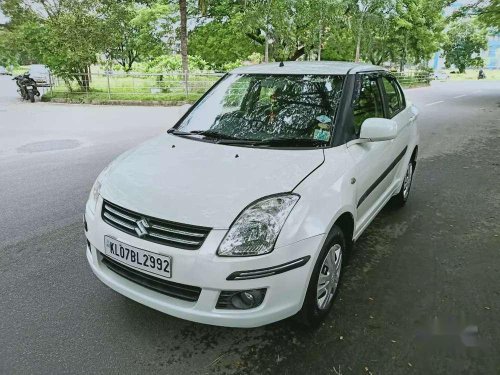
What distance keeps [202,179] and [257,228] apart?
19.5 inches

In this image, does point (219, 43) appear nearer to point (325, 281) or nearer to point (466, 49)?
point (325, 281)

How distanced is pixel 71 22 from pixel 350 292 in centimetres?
1749

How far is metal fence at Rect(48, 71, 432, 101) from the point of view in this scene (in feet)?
55.5

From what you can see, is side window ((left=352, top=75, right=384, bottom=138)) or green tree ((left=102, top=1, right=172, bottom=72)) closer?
side window ((left=352, top=75, right=384, bottom=138))

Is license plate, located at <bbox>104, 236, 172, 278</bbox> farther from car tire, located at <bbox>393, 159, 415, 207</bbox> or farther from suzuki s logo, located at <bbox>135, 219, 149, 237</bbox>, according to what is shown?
car tire, located at <bbox>393, 159, 415, 207</bbox>

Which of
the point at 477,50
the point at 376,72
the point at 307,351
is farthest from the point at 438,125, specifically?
the point at 477,50

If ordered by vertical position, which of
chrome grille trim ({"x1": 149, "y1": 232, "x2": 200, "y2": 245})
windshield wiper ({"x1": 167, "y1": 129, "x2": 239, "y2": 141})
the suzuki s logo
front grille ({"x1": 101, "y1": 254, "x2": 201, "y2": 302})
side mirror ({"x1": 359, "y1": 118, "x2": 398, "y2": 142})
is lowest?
front grille ({"x1": 101, "y1": 254, "x2": 201, "y2": 302})

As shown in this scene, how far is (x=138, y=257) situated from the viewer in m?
2.29

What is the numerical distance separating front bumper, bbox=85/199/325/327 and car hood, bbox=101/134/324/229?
0.56 ft

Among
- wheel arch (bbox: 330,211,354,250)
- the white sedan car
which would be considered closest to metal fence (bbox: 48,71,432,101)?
→ the white sedan car

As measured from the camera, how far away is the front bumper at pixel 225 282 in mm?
2135

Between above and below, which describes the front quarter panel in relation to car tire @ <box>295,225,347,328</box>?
above

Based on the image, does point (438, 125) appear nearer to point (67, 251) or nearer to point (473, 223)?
point (473, 223)

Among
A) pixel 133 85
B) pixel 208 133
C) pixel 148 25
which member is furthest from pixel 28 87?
pixel 148 25
